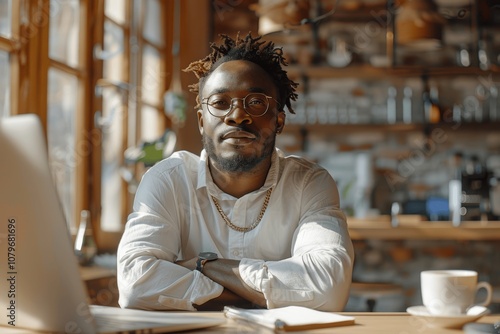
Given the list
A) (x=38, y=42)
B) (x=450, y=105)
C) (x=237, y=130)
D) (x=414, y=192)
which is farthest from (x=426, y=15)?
(x=237, y=130)

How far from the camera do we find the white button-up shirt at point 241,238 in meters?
1.67

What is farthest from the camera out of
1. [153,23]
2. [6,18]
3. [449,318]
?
[153,23]

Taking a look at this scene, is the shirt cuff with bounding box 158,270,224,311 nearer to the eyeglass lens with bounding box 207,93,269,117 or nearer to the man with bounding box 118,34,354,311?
the man with bounding box 118,34,354,311

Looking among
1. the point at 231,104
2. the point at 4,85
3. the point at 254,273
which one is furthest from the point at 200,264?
the point at 4,85

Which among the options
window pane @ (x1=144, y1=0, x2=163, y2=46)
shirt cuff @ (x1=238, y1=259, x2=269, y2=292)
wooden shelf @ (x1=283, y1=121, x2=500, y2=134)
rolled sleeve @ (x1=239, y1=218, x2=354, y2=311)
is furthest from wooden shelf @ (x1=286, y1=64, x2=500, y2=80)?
shirt cuff @ (x1=238, y1=259, x2=269, y2=292)

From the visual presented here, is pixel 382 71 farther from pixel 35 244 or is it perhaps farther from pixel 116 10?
pixel 35 244

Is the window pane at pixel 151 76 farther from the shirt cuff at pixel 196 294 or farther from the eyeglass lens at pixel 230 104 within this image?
the shirt cuff at pixel 196 294

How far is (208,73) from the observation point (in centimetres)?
203

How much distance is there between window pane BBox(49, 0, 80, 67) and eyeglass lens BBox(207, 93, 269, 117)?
140 centimetres

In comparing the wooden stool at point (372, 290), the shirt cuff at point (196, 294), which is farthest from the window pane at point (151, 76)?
the shirt cuff at point (196, 294)

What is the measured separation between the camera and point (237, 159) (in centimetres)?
190

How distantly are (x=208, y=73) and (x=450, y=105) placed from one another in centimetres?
373

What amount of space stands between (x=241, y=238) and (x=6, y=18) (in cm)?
135

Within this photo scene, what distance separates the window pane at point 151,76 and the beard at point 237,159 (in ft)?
8.15
